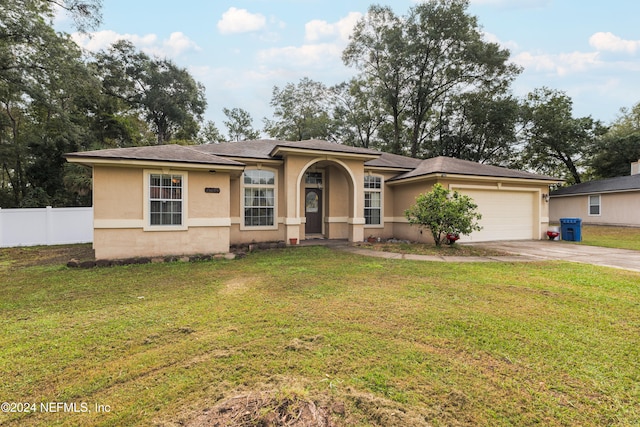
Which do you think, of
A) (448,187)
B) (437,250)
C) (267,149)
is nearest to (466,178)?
(448,187)

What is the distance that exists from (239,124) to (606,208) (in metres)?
33.1

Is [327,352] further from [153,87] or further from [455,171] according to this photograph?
[153,87]

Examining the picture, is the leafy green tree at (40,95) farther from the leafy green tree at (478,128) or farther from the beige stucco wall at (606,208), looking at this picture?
the beige stucco wall at (606,208)

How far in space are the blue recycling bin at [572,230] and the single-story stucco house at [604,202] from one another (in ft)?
28.5

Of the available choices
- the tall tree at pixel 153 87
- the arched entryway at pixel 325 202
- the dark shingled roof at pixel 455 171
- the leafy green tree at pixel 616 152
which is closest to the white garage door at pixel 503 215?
the dark shingled roof at pixel 455 171

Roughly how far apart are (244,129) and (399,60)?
18.1 meters

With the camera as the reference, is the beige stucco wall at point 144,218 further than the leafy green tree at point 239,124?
No

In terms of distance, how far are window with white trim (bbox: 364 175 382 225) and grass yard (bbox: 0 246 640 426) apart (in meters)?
7.16

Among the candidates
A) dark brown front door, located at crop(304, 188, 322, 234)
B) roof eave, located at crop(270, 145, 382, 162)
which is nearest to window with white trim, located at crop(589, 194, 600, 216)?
roof eave, located at crop(270, 145, 382, 162)

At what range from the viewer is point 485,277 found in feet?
19.6

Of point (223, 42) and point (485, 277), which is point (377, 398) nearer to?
point (485, 277)

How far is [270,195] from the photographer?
11.1 m

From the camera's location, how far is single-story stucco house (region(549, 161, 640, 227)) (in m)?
17.2

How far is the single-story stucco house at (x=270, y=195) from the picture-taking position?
7676 millimetres
